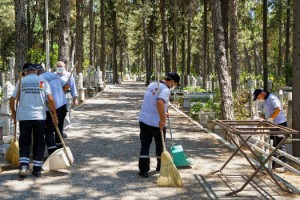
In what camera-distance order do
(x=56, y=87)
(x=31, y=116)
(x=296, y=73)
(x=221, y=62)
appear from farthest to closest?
(x=221, y=62) → (x=296, y=73) → (x=56, y=87) → (x=31, y=116)

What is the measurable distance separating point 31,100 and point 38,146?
2.64 feet

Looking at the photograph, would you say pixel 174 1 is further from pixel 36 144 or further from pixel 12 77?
pixel 36 144

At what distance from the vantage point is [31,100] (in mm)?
6969

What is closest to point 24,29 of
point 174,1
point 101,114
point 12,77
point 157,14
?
point 12,77

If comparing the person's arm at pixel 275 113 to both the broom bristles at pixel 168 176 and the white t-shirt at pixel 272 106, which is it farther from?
the broom bristles at pixel 168 176

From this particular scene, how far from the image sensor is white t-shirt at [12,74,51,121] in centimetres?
695

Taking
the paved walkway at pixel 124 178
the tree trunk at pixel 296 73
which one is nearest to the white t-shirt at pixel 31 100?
the paved walkway at pixel 124 178

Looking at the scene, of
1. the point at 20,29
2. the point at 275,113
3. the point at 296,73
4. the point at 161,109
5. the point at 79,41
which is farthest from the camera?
the point at 79,41

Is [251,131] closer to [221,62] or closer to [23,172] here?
[23,172]

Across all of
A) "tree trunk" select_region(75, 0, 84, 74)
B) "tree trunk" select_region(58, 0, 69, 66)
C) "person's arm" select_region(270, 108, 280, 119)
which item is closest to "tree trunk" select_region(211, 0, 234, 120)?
"person's arm" select_region(270, 108, 280, 119)

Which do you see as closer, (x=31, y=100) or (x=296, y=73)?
(x=31, y=100)

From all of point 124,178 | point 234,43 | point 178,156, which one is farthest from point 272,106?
point 234,43

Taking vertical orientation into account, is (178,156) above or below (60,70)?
below

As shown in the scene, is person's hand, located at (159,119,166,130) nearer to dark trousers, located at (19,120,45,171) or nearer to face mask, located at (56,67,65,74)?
dark trousers, located at (19,120,45,171)
